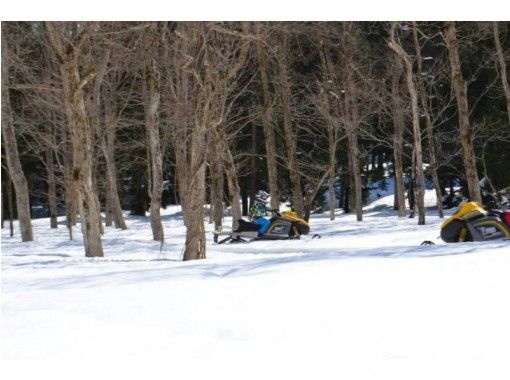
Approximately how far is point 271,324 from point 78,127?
781 cm

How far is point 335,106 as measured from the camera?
23594mm

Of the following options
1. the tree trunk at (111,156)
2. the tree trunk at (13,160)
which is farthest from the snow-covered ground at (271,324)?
the tree trunk at (111,156)

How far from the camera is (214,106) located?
382 inches

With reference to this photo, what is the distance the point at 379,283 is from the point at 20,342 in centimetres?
254

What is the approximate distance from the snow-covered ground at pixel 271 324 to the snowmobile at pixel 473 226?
5034 mm

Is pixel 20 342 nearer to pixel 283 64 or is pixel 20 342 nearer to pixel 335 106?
pixel 283 64

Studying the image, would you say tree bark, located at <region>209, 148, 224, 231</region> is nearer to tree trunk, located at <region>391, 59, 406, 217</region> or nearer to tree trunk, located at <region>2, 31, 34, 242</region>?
tree trunk, located at <region>2, 31, 34, 242</region>

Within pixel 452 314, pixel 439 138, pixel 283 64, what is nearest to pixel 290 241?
pixel 283 64

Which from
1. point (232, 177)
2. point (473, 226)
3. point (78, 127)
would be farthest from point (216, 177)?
point (473, 226)

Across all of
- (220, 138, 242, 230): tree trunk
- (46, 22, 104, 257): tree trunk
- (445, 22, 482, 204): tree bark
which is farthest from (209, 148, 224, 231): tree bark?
(445, 22, 482, 204): tree bark

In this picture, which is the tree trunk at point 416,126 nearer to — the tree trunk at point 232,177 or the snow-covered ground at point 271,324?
the tree trunk at point 232,177

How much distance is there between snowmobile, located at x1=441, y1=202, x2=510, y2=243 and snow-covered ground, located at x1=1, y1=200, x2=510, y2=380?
503 centimetres

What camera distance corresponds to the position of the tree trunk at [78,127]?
415 inches

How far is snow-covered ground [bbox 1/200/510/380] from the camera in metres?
3.32
